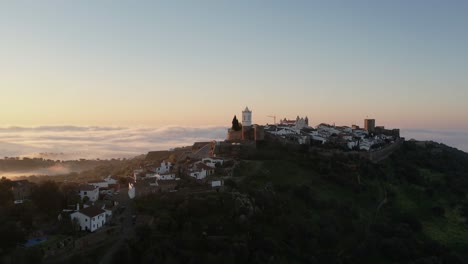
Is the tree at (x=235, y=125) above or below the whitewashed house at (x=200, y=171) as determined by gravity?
above

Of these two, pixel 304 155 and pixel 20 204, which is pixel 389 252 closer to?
pixel 304 155

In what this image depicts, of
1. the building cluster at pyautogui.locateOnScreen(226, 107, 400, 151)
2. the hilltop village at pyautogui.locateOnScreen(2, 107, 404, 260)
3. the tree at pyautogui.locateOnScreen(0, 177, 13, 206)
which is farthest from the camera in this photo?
the building cluster at pyautogui.locateOnScreen(226, 107, 400, 151)

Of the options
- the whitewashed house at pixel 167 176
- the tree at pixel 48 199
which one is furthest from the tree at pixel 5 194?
the whitewashed house at pixel 167 176

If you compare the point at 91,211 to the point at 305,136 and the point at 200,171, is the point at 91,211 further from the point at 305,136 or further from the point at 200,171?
the point at 305,136

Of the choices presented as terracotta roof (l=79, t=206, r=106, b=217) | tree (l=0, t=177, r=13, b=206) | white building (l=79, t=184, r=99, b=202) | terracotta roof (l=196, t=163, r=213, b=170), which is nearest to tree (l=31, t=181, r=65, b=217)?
tree (l=0, t=177, r=13, b=206)

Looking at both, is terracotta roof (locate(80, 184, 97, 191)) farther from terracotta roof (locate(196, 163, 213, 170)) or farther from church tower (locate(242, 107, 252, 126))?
church tower (locate(242, 107, 252, 126))

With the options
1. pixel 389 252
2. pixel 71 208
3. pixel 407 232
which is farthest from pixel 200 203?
pixel 407 232

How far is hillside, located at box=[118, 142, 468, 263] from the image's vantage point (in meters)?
26.9

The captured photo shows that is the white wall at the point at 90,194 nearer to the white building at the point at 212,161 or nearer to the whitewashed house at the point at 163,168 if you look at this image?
the whitewashed house at the point at 163,168

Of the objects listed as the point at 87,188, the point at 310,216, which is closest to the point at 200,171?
the point at 87,188

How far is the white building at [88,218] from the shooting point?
27172mm

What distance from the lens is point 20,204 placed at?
28406 mm

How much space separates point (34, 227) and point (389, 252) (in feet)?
84.5

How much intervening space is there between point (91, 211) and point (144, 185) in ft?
19.4
